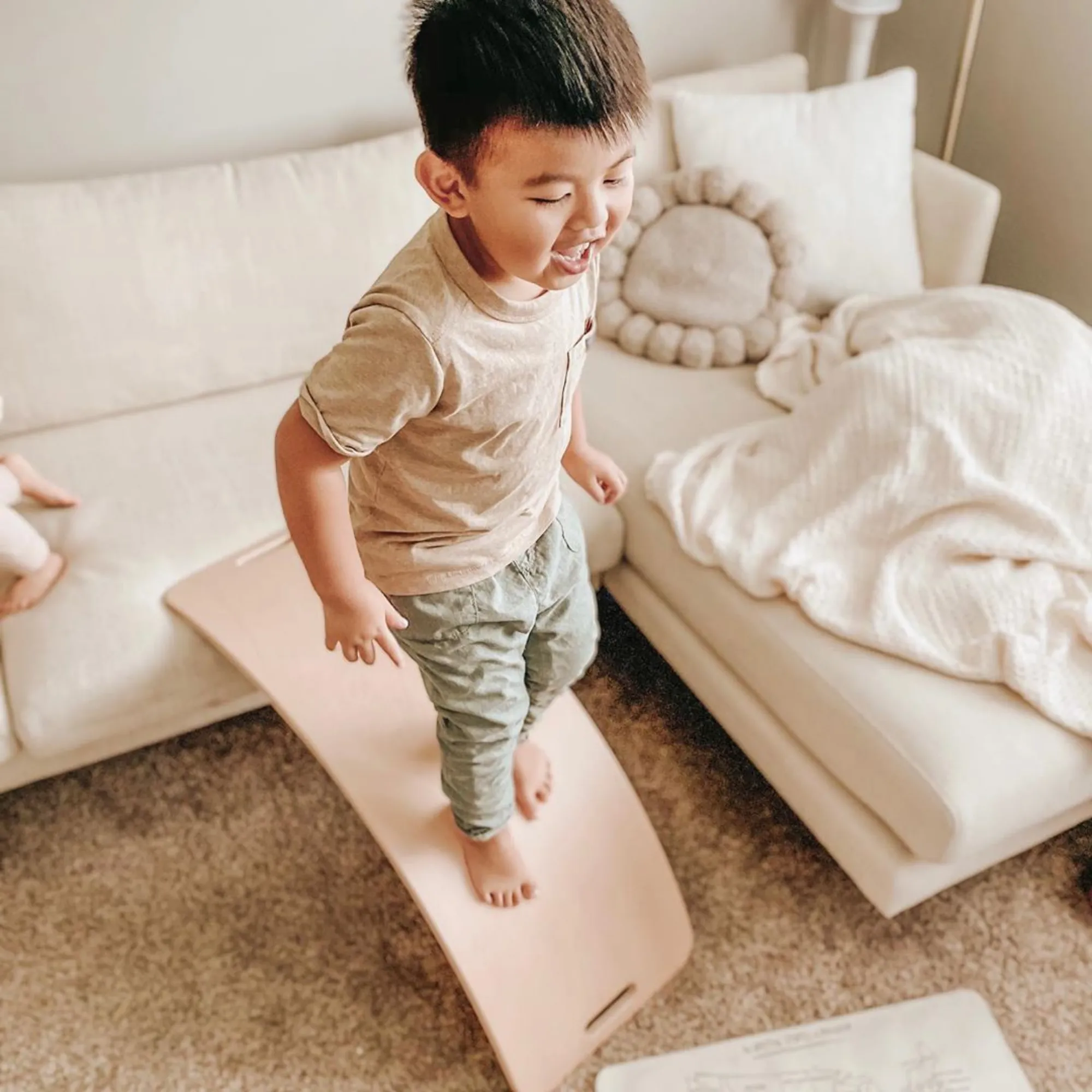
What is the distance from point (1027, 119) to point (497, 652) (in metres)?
1.66

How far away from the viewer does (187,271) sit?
4.78 feet

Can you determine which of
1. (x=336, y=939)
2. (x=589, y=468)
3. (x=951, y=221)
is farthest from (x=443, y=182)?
(x=951, y=221)

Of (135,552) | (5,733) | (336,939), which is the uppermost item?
(135,552)

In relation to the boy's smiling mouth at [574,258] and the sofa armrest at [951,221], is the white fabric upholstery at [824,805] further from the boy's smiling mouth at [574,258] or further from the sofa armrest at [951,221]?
the sofa armrest at [951,221]

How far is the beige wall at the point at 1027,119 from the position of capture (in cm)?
182

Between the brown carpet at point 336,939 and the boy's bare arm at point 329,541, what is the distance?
0.60 m

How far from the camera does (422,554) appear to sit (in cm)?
87

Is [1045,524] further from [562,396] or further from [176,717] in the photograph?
[176,717]

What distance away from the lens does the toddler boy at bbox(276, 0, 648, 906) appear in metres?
0.61

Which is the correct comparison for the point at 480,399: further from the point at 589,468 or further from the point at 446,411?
the point at 589,468

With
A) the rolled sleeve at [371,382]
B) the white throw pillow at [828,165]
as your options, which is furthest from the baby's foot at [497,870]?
the white throw pillow at [828,165]

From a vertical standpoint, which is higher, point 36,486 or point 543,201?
point 543,201

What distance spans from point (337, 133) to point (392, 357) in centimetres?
119

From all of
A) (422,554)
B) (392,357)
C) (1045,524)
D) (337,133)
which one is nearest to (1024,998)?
(1045,524)
